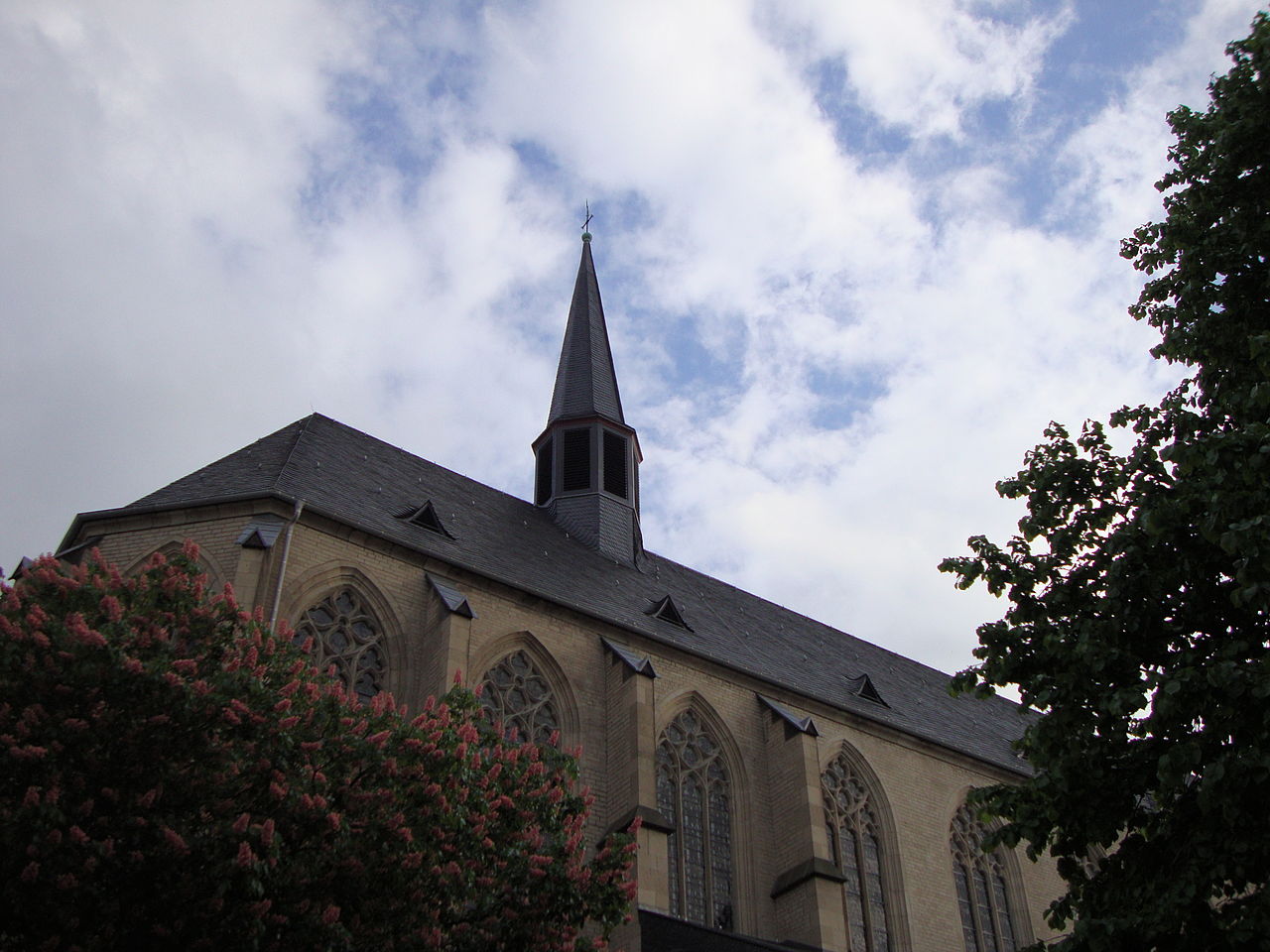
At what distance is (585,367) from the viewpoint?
29.1m

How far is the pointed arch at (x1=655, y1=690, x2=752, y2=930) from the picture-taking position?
18312 millimetres

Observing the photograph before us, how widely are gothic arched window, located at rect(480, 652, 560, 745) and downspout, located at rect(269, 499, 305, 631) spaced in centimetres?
325

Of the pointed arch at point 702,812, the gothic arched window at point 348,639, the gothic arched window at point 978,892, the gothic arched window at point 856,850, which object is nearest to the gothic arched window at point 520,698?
the gothic arched window at point 348,639

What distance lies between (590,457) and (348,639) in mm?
10555

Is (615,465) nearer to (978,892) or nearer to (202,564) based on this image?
(978,892)

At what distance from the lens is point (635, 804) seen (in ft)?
56.2

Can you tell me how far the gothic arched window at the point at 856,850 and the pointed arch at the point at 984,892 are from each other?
183 cm

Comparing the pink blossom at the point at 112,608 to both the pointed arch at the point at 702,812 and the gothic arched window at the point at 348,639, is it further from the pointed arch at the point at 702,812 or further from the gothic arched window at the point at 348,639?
the pointed arch at the point at 702,812

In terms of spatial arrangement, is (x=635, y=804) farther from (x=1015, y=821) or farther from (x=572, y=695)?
(x=1015, y=821)

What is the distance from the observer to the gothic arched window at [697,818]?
18.2 metres

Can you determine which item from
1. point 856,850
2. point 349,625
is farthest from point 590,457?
point 349,625

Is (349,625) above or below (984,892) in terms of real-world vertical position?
above

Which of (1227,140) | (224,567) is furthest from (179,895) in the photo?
(1227,140)

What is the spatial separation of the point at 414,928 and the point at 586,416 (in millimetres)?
18341
